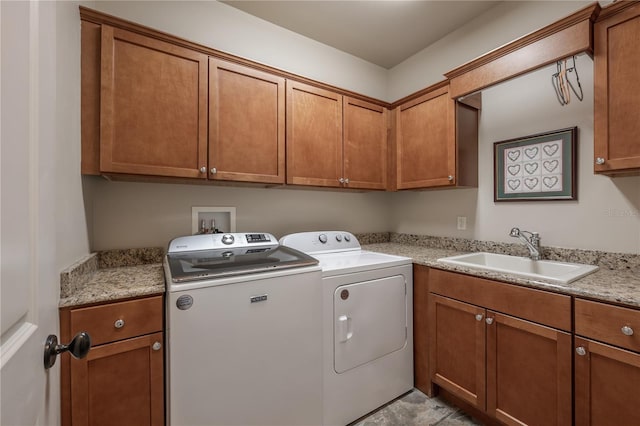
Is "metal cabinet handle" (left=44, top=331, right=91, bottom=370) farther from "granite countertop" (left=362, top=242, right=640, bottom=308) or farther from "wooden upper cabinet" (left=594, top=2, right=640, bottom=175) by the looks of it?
"wooden upper cabinet" (left=594, top=2, right=640, bottom=175)

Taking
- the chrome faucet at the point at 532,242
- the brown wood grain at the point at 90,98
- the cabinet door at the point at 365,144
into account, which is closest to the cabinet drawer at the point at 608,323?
the chrome faucet at the point at 532,242

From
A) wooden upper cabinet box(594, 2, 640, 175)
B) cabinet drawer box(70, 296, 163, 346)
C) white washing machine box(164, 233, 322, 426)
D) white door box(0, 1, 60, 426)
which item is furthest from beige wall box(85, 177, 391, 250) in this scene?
wooden upper cabinet box(594, 2, 640, 175)

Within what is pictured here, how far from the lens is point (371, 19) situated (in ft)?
7.05

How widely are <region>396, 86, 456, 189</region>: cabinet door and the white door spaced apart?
82.1 inches

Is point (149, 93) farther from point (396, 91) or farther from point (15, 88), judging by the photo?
point (396, 91)

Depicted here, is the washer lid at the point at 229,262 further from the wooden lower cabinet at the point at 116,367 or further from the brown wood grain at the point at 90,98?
the brown wood grain at the point at 90,98

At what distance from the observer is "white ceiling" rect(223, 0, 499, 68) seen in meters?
2.01

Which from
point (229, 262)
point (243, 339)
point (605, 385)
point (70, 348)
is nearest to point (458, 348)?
point (605, 385)

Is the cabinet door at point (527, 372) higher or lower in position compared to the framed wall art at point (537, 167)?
lower

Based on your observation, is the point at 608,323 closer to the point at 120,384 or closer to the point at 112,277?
the point at 120,384

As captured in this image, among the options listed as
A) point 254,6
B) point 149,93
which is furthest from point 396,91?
point 149,93

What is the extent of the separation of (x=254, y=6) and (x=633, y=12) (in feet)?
6.98

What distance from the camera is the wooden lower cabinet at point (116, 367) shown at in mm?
1080

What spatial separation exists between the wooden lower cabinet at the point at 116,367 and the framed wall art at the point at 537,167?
2269 mm
